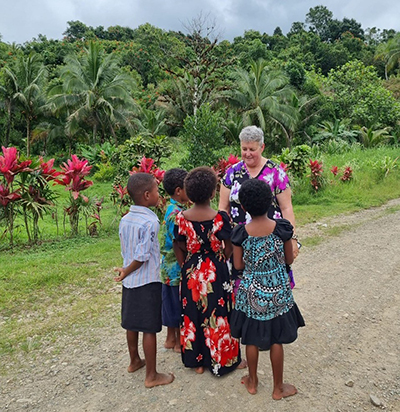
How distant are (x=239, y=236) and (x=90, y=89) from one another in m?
21.3

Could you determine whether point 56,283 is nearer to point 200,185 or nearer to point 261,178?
point 200,185

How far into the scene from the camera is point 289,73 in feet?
78.2

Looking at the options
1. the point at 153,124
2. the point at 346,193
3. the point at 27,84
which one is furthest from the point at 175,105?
the point at 346,193

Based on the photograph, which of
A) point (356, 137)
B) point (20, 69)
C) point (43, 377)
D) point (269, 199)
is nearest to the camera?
point (269, 199)

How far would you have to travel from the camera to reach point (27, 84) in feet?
74.5

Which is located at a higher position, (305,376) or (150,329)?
(150,329)

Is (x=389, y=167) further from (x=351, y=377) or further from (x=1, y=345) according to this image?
(x=1, y=345)

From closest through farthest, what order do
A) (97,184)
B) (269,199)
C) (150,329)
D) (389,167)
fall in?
(269,199) → (150,329) → (389,167) → (97,184)

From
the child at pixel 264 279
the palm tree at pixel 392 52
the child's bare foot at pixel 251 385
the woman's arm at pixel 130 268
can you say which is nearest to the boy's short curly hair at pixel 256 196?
the child at pixel 264 279

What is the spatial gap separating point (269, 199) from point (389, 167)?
1065cm

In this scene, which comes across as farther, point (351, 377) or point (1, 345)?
point (1, 345)

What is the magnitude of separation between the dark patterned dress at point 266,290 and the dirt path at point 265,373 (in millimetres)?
448

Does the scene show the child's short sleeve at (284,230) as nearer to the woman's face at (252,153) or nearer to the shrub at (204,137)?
the woman's face at (252,153)

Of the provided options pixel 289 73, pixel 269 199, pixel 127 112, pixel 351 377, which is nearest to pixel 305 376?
pixel 351 377
